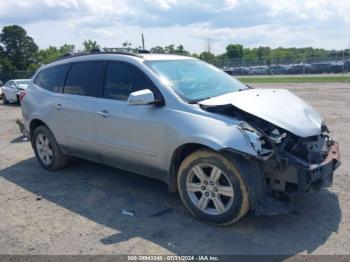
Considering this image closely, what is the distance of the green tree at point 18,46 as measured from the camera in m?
71.8

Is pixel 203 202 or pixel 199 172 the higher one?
pixel 199 172

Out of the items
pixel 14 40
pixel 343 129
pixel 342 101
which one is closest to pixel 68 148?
pixel 343 129

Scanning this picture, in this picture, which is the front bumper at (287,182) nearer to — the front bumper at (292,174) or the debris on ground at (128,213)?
the front bumper at (292,174)

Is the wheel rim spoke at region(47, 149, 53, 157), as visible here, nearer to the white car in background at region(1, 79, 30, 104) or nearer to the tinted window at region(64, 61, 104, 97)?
the tinted window at region(64, 61, 104, 97)

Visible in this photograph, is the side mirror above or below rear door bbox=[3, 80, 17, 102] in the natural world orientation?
above

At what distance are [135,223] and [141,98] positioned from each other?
1.38m

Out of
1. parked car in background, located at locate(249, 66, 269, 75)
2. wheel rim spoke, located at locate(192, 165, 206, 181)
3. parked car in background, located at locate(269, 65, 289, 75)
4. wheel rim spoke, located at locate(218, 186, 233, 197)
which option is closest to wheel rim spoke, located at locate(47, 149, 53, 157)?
wheel rim spoke, located at locate(192, 165, 206, 181)

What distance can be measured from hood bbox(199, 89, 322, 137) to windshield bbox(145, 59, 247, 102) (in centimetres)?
30

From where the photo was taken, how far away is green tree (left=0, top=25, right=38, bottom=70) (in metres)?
71.8

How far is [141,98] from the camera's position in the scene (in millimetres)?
4590

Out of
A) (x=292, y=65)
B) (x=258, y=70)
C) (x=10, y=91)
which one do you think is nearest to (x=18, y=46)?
(x=258, y=70)

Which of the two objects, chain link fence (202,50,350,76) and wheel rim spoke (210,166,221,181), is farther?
chain link fence (202,50,350,76)

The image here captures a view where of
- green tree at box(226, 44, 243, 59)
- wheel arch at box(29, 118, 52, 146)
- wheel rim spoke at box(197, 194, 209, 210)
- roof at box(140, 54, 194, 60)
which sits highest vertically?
green tree at box(226, 44, 243, 59)

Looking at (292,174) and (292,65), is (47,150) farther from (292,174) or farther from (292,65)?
(292,65)
